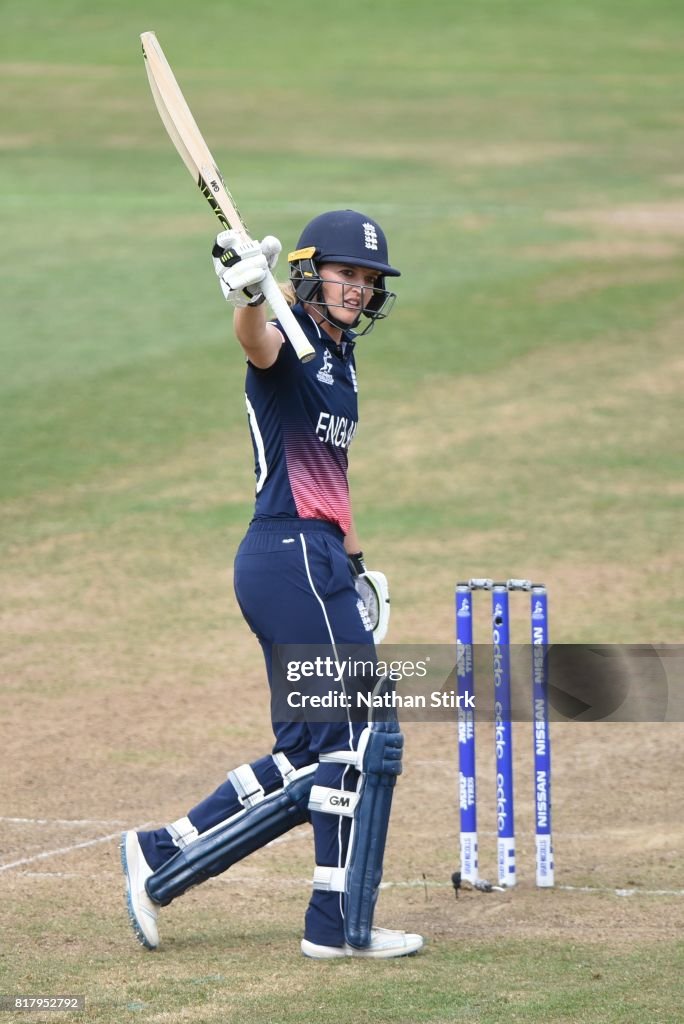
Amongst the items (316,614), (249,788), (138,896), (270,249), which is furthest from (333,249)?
(138,896)

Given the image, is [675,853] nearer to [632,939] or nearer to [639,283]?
[632,939]

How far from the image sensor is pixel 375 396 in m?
13.0

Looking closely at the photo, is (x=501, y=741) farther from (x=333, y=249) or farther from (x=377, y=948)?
(x=333, y=249)

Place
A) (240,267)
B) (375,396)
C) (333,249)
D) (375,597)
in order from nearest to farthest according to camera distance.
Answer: (240,267) → (333,249) → (375,597) → (375,396)

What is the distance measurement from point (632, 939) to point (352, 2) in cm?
3033

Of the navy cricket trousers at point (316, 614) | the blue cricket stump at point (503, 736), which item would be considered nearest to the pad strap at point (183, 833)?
the navy cricket trousers at point (316, 614)

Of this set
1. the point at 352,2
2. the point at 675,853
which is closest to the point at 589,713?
the point at 675,853

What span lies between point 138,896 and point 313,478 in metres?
1.33

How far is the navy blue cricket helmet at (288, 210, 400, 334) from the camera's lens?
16.3 feet

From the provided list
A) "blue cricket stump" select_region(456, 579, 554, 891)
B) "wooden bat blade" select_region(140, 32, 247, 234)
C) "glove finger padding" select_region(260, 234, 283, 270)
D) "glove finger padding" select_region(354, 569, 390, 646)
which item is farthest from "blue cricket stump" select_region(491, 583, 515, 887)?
"wooden bat blade" select_region(140, 32, 247, 234)

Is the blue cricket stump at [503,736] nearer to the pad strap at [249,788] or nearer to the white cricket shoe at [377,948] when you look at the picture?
the white cricket shoe at [377,948]

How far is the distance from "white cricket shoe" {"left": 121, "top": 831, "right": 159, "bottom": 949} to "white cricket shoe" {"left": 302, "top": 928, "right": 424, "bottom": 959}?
1.48ft

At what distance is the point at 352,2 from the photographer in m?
33.0

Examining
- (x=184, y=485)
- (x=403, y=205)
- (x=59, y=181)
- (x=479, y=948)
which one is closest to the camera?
(x=479, y=948)
